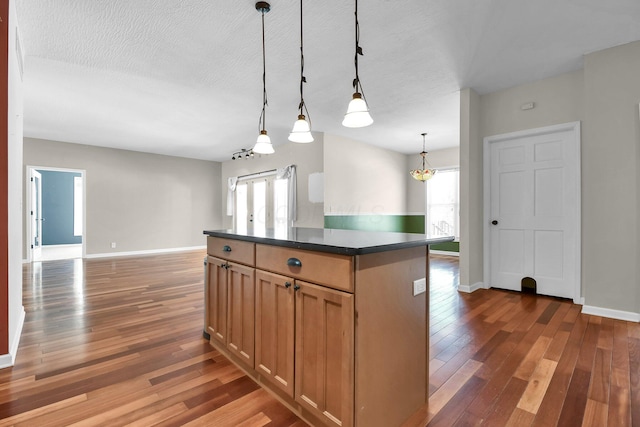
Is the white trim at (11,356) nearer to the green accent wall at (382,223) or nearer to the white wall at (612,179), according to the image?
the green accent wall at (382,223)

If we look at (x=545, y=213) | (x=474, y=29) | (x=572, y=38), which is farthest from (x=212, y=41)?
(x=545, y=213)

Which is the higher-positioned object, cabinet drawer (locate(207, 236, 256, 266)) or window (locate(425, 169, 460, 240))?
window (locate(425, 169, 460, 240))

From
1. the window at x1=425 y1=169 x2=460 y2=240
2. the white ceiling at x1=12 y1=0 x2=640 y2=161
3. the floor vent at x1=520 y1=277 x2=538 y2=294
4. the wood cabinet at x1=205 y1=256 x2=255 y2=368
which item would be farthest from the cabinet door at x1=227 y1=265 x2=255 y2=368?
the window at x1=425 y1=169 x2=460 y2=240

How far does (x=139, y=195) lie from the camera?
770 centimetres

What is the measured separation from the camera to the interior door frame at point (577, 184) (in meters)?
3.36

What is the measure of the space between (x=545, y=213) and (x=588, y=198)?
60 cm

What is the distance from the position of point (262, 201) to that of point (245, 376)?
617 centimetres

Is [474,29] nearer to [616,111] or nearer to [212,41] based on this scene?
[616,111]

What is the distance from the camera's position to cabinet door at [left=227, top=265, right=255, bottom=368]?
5.99 feet

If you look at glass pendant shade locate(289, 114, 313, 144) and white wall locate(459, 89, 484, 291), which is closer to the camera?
glass pendant shade locate(289, 114, 313, 144)

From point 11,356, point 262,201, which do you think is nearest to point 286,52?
point 11,356

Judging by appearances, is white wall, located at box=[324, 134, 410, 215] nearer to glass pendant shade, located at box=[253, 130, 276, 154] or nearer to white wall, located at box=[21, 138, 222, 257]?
glass pendant shade, located at box=[253, 130, 276, 154]

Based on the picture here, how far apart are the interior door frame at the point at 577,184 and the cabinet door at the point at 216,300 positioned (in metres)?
3.49

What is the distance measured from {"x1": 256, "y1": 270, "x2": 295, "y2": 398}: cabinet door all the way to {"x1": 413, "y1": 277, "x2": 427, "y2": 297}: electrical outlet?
2.05 ft
